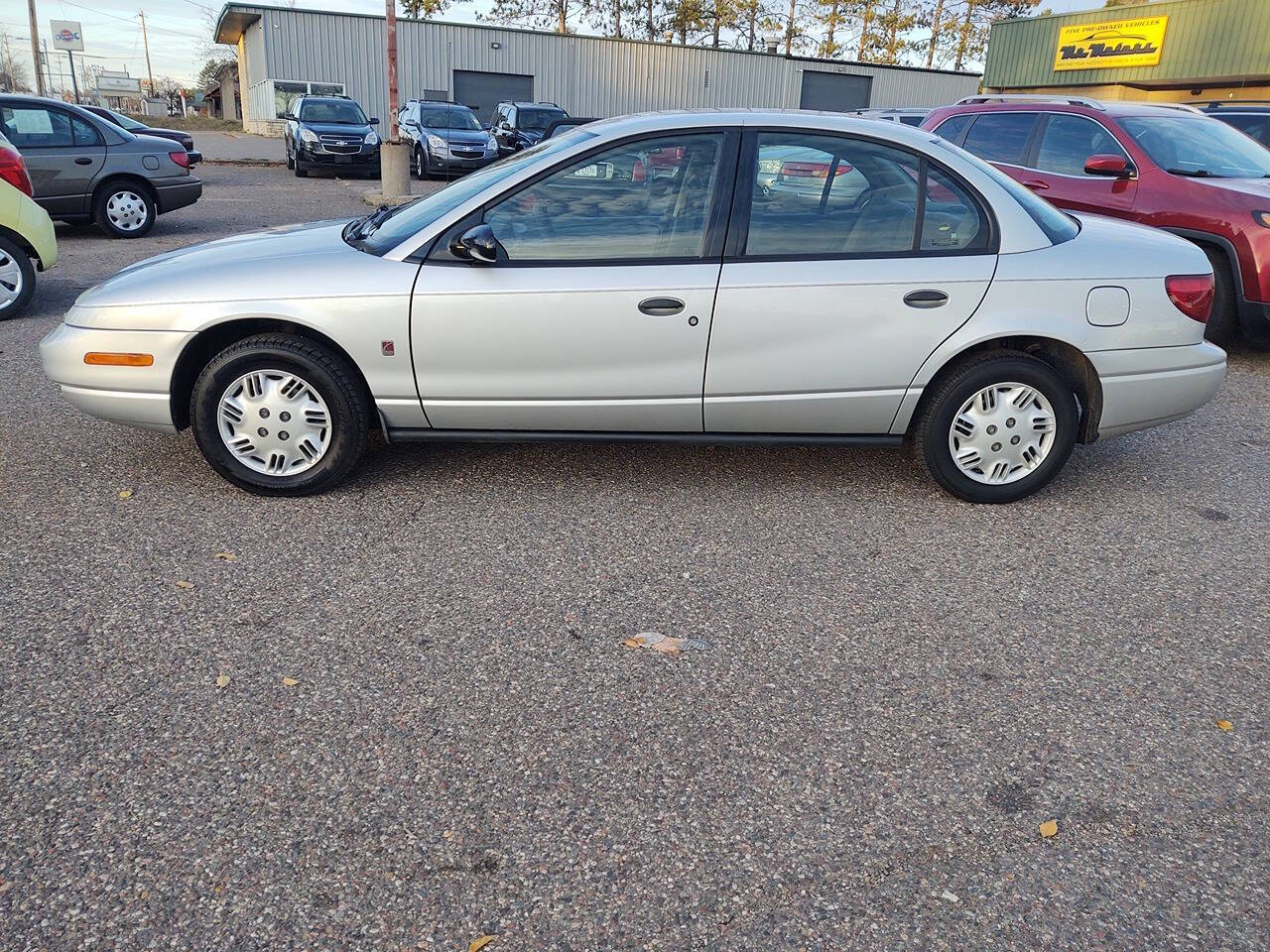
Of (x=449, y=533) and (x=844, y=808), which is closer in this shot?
(x=844, y=808)

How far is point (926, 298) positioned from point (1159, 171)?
4423mm

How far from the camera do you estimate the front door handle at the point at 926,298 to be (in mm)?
4277

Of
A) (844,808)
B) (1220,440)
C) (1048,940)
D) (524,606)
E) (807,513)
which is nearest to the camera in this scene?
(1048,940)

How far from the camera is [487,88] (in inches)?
1464

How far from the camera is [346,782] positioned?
8.68 ft

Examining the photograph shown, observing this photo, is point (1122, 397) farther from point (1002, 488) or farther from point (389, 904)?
point (389, 904)

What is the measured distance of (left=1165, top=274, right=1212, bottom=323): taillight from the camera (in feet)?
14.6

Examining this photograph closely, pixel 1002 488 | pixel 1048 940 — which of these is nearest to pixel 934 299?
pixel 1002 488

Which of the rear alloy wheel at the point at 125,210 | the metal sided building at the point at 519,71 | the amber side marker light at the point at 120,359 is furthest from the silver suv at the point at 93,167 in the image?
the metal sided building at the point at 519,71

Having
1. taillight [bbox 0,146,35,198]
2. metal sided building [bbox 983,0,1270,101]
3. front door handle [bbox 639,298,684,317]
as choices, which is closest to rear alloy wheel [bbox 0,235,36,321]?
taillight [bbox 0,146,35,198]

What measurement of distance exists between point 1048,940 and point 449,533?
2661 mm

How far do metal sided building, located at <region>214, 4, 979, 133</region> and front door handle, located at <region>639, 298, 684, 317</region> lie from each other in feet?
99.0

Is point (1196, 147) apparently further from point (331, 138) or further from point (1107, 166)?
point (331, 138)

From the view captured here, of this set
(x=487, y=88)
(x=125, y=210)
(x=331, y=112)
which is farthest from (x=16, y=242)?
(x=487, y=88)
